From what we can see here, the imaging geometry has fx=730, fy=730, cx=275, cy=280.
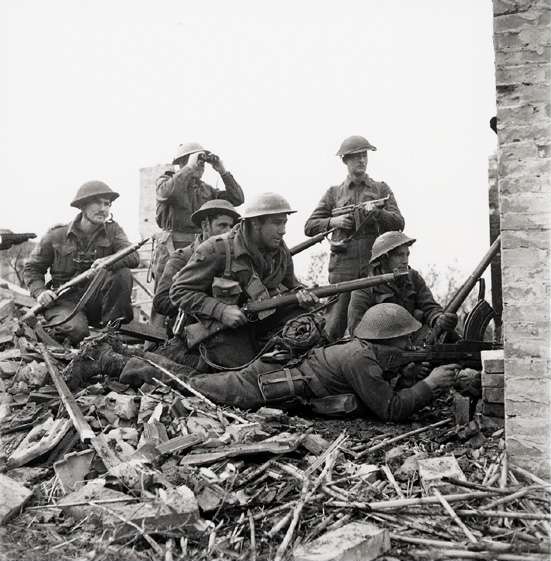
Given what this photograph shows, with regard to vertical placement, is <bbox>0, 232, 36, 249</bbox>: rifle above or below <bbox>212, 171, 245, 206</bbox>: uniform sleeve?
below

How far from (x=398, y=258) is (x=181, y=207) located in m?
3.11

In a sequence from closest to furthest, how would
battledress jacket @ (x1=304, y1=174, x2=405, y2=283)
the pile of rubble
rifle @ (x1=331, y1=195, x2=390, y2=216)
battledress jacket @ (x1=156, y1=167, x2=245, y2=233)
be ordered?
the pile of rubble, rifle @ (x1=331, y1=195, x2=390, y2=216), battledress jacket @ (x1=304, y1=174, x2=405, y2=283), battledress jacket @ (x1=156, y1=167, x2=245, y2=233)

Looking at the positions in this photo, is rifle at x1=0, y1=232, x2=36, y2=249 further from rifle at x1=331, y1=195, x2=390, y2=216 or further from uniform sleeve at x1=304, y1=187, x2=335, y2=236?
rifle at x1=331, y1=195, x2=390, y2=216

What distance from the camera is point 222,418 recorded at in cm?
552

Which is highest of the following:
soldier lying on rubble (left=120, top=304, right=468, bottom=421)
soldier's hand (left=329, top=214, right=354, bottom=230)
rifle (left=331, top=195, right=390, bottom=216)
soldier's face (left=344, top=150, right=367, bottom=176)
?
soldier's face (left=344, top=150, right=367, bottom=176)

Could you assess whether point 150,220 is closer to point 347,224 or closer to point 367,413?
point 347,224

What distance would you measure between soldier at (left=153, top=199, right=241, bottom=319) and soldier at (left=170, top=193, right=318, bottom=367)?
35.9 inches

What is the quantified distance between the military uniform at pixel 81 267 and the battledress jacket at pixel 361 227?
2.18m

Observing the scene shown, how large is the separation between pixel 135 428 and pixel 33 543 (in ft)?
5.21

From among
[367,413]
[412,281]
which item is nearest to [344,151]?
[412,281]

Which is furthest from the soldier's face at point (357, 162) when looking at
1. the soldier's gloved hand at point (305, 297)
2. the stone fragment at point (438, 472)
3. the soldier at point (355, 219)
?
the stone fragment at point (438, 472)

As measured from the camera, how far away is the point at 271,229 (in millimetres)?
6836

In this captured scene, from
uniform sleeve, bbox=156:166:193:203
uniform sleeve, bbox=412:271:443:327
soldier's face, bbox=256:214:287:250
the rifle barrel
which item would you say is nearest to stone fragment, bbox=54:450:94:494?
the rifle barrel

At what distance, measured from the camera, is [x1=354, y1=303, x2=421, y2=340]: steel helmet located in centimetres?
563
